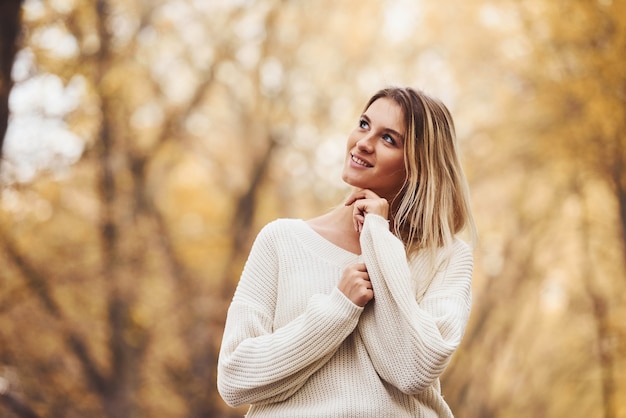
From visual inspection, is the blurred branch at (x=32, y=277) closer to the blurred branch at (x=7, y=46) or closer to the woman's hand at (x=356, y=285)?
the blurred branch at (x=7, y=46)

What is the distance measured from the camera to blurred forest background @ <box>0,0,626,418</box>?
10086 millimetres

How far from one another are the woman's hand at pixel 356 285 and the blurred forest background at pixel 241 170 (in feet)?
20.9

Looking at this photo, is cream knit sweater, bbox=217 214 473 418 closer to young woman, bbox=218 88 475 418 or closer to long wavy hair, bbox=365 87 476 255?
young woman, bbox=218 88 475 418

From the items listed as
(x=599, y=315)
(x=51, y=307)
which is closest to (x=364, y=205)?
(x=51, y=307)

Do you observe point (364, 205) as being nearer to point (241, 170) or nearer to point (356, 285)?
point (356, 285)

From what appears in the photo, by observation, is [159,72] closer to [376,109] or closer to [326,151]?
[326,151]

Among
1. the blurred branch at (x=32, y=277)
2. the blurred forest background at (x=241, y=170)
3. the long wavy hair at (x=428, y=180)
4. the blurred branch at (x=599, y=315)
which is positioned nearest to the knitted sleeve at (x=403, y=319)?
the long wavy hair at (x=428, y=180)

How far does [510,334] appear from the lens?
17250 millimetres

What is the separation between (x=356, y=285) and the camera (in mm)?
2779

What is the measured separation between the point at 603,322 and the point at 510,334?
5503mm

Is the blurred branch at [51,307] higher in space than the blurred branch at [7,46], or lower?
lower

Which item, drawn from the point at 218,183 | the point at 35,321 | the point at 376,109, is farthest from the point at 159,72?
the point at 376,109

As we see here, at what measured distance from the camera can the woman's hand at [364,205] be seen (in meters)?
2.99

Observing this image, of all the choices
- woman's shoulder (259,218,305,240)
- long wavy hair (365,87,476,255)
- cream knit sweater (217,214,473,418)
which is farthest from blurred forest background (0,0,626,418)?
cream knit sweater (217,214,473,418)
